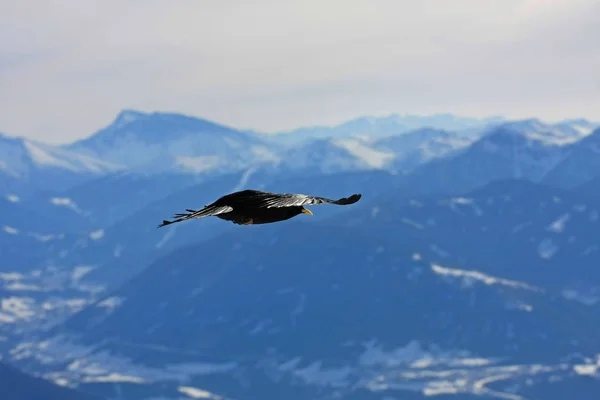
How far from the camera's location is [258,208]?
15125mm

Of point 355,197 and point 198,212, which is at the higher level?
point 355,197

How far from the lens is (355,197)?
1594 centimetres

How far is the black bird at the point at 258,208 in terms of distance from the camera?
1496 cm

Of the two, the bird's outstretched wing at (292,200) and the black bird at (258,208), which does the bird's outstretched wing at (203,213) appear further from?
the bird's outstretched wing at (292,200)

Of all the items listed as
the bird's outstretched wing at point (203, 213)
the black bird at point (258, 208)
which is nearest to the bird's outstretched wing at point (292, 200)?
the black bird at point (258, 208)

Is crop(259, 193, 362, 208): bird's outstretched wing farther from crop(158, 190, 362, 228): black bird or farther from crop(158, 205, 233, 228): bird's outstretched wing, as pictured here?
crop(158, 205, 233, 228): bird's outstretched wing

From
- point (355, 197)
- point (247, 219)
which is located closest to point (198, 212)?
point (247, 219)

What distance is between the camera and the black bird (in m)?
15.0

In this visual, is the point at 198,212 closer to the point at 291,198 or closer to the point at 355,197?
the point at 291,198

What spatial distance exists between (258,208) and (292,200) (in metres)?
0.57

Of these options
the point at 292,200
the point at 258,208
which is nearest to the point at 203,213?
the point at 258,208

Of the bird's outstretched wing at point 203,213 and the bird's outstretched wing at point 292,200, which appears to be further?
the bird's outstretched wing at point 203,213

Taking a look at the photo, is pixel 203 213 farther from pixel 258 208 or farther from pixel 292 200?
pixel 292 200

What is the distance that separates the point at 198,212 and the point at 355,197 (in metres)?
2.75
